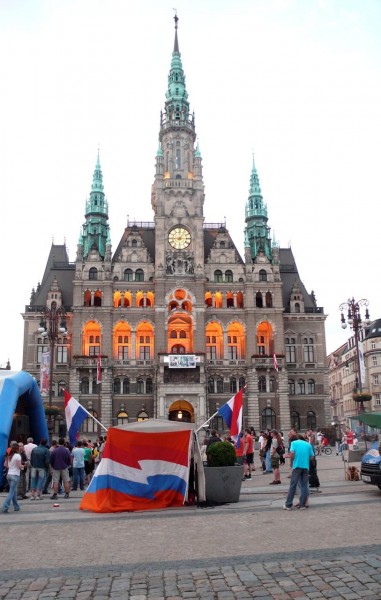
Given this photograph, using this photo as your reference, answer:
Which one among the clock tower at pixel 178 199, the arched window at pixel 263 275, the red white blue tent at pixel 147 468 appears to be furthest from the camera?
the arched window at pixel 263 275

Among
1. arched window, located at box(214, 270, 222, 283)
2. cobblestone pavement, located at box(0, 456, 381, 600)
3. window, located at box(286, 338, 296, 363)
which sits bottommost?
cobblestone pavement, located at box(0, 456, 381, 600)

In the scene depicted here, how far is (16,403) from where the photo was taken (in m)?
20.9

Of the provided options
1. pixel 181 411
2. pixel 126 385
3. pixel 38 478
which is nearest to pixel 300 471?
pixel 38 478

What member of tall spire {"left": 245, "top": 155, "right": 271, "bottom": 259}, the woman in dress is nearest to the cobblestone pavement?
the woman in dress

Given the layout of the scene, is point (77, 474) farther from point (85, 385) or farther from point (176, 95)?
point (176, 95)

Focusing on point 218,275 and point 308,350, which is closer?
point 218,275

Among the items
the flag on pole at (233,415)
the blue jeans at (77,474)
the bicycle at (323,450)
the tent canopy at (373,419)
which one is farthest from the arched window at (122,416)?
the tent canopy at (373,419)

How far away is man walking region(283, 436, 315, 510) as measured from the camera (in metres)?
14.6

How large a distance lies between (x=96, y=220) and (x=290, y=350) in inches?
1087

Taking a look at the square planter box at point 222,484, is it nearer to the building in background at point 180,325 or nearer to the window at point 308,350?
the building in background at point 180,325

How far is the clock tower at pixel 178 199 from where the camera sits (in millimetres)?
63156

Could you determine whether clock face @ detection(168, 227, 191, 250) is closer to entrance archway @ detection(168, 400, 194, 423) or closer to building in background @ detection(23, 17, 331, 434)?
building in background @ detection(23, 17, 331, 434)

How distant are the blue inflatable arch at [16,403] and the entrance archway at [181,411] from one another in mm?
35525

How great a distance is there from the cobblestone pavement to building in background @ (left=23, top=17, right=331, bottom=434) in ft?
145
